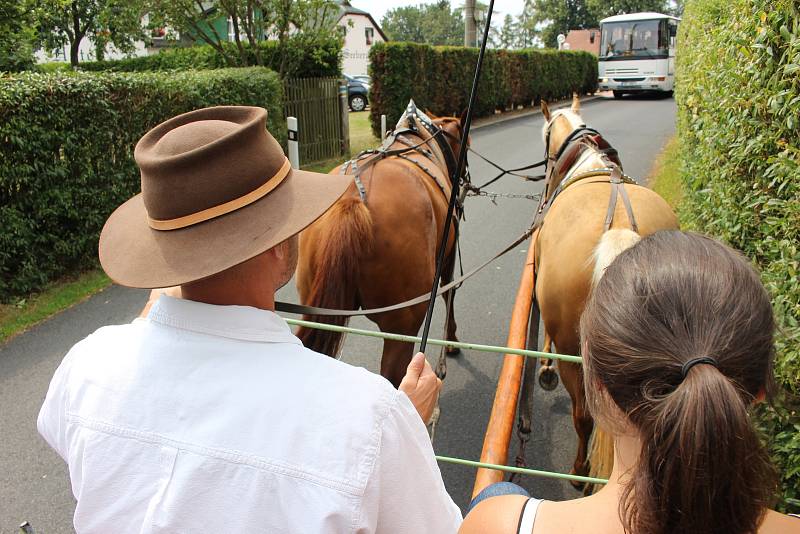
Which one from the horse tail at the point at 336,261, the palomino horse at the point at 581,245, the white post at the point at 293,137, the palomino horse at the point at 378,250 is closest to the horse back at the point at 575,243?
the palomino horse at the point at 581,245

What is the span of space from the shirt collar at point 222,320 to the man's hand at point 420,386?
0.44m

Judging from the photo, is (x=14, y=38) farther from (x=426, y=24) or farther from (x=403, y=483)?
(x=426, y=24)

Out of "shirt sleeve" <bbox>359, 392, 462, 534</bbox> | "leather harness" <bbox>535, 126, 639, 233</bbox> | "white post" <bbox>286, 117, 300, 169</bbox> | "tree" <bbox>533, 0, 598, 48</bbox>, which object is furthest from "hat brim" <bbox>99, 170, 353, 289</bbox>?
"tree" <bbox>533, 0, 598, 48</bbox>

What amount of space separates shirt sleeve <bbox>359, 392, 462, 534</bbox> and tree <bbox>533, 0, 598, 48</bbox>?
63811mm

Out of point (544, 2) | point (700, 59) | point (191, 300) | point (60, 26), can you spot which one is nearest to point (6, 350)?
point (191, 300)

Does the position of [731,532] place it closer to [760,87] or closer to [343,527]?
[343,527]

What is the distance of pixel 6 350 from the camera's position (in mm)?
4973

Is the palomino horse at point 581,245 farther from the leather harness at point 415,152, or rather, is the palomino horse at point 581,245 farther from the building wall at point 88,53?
the building wall at point 88,53

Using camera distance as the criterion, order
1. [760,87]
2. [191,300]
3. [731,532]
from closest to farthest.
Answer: [731,532], [191,300], [760,87]

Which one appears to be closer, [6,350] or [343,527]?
[343,527]

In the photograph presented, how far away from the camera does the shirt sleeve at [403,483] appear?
1.08 meters

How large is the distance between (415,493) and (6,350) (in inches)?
197

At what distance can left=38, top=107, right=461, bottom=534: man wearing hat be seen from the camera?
1.06 m

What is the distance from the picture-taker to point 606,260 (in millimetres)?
2488
